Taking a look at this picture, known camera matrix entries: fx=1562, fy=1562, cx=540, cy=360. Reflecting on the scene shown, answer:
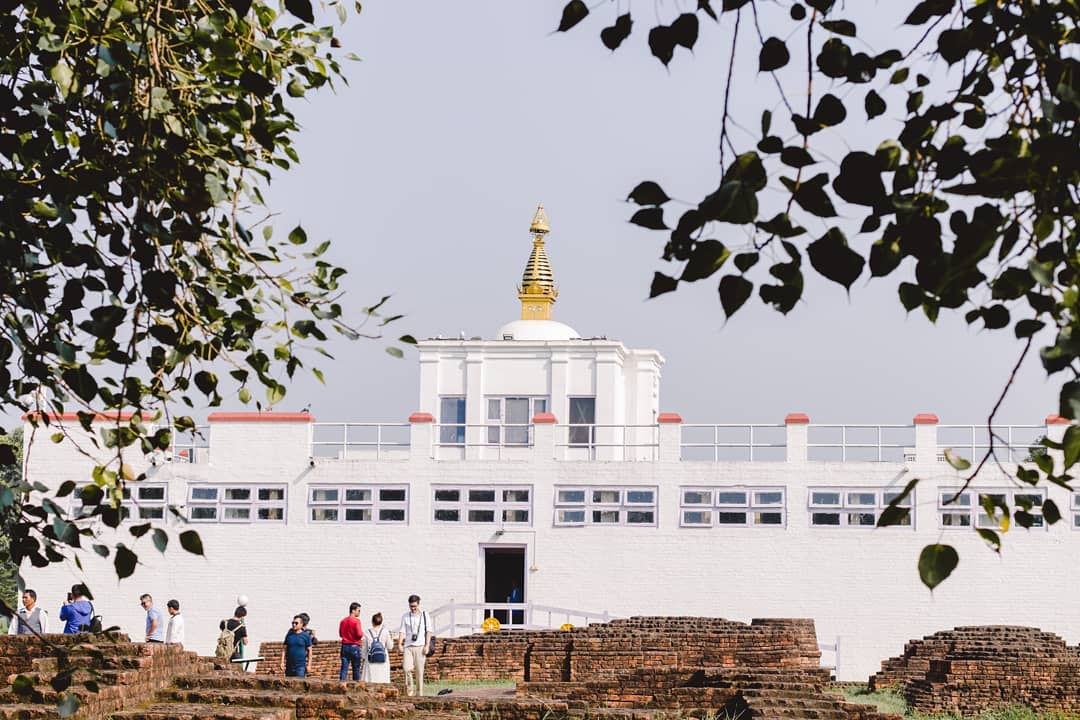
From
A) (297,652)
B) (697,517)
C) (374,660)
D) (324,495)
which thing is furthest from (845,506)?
(297,652)

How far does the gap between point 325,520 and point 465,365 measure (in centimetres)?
529

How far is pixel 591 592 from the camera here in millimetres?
35062

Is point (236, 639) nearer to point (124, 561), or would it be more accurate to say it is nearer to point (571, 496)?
point (571, 496)

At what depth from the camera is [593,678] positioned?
774 inches

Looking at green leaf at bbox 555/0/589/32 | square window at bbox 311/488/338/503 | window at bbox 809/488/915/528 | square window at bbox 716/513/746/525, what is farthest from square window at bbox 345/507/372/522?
green leaf at bbox 555/0/589/32

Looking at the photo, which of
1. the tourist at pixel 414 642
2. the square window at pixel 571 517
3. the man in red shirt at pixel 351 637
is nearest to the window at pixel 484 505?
the square window at pixel 571 517

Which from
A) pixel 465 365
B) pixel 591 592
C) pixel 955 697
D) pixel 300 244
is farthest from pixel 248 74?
pixel 465 365

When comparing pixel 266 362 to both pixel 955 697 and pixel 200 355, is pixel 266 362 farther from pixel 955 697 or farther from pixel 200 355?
pixel 955 697

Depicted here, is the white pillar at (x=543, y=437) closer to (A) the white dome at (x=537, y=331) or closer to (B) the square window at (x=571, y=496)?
(B) the square window at (x=571, y=496)

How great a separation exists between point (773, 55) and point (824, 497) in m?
31.8

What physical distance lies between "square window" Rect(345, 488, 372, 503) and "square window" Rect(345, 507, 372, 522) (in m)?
0.18

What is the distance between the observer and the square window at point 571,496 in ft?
117

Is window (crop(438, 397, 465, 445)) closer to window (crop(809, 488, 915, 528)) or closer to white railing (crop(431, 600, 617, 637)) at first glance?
white railing (crop(431, 600, 617, 637))

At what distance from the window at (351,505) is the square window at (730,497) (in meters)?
7.13
